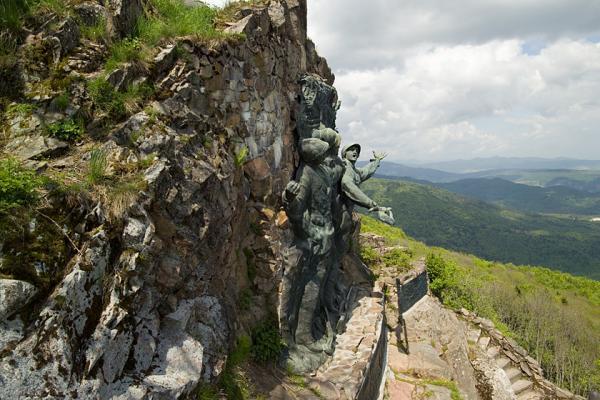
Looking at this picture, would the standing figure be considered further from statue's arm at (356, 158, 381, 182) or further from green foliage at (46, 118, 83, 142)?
green foliage at (46, 118, 83, 142)

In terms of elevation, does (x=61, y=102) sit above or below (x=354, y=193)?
above

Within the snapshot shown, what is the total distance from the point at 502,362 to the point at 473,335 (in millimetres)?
1205

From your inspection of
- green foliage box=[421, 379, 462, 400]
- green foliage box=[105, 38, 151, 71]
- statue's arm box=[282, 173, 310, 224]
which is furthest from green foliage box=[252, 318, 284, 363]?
green foliage box=[421, 379, 462, 400]

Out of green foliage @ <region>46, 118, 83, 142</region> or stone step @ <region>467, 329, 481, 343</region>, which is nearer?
green foliage @ <region>46, 118, 83, 142</region>

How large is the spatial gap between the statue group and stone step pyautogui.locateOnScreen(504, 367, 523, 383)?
24.0ft

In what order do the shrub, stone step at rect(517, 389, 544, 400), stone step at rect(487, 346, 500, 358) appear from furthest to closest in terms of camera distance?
the shrub, stone step at rect(487, 346, 500, 358), stone step at rect(517, 389, 544, 400)

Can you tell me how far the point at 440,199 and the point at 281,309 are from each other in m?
127

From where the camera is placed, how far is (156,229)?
4207mm

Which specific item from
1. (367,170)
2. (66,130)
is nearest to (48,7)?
(66,130)

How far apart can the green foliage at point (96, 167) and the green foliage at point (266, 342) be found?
3475 millimetres

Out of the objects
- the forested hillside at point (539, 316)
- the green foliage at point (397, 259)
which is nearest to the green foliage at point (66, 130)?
the forested hillside at point (539, 316)

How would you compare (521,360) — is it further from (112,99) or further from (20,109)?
(20,109)

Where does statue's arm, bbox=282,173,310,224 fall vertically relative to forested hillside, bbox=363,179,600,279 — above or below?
above

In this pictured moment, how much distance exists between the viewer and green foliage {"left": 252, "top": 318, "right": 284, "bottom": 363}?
19.4ft
